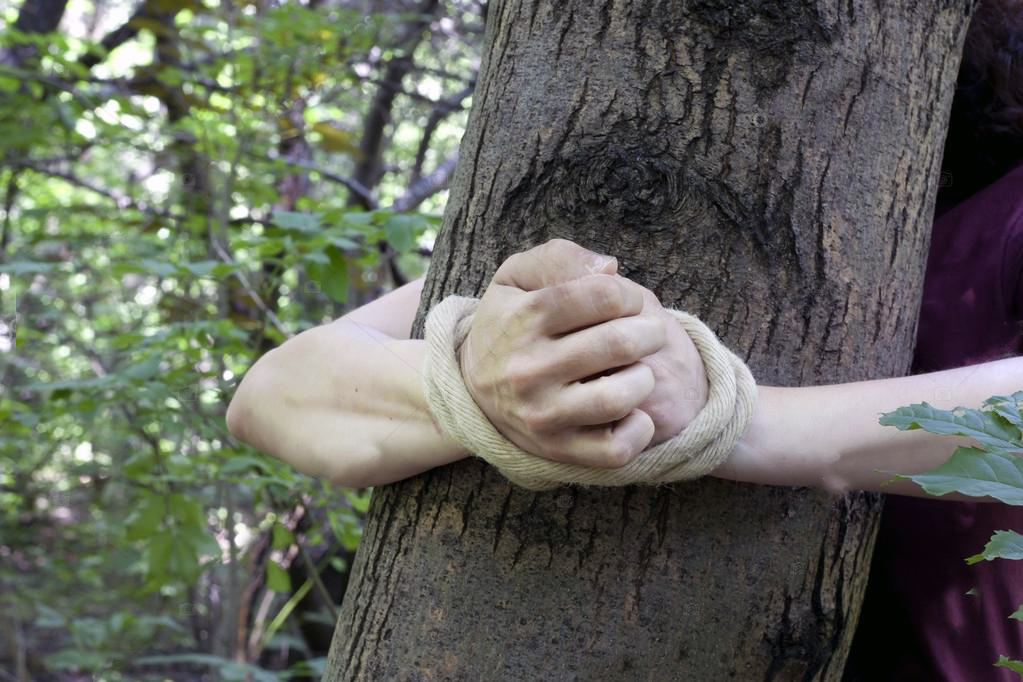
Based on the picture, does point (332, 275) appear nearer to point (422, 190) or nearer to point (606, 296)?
point (606, 296)

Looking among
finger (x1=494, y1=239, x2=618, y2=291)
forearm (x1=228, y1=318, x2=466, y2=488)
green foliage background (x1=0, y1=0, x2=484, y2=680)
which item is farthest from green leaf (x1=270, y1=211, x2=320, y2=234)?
finger (x1=494, y1=239, x2=618, y2=291)

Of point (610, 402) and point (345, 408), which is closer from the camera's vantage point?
point (610, 402)

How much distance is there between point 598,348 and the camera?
0.71m

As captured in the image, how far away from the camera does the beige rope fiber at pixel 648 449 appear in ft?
2.50

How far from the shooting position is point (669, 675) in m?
0.83

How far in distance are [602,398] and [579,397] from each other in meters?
0.02

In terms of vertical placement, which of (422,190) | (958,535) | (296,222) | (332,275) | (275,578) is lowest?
(275,578)

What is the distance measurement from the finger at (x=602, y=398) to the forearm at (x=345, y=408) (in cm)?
15

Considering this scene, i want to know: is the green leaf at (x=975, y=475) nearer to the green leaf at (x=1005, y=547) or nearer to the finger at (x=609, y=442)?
the green leaf at (x=1005, y=547)

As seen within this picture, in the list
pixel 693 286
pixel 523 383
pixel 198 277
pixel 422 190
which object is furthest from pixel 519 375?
pixel 422 190

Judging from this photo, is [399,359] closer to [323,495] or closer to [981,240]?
[981,240]

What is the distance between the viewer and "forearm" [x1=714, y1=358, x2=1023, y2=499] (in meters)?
0.79

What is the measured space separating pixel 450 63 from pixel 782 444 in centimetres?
553

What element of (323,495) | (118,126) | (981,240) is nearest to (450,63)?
(118,126)
